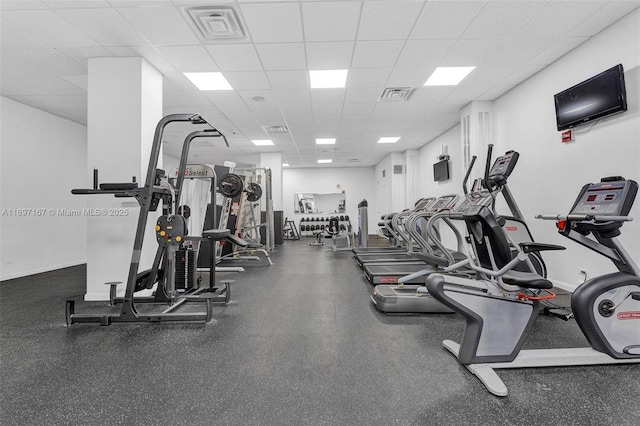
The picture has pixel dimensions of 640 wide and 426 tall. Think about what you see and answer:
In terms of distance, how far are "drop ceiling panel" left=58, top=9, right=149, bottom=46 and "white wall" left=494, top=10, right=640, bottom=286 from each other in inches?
209

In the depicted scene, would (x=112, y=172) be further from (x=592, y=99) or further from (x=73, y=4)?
(x=592, y=99)

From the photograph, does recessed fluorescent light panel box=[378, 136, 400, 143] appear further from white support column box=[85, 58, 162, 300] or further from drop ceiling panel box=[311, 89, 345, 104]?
white support column box=[85, 58, 162, 300]

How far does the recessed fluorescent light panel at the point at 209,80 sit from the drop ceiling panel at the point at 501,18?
337 centimetres

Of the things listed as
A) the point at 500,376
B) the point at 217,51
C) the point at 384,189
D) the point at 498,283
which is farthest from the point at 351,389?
the point at 384,189

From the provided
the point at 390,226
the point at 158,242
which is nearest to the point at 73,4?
the point at 158,242

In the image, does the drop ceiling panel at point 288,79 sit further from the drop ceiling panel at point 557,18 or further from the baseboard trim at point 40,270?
the baseboard trim at point 40,270

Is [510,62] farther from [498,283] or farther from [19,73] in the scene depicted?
[19,73]

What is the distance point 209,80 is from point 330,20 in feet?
7.45

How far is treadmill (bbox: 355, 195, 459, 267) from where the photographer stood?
3.30 metres

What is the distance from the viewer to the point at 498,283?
2.02 m

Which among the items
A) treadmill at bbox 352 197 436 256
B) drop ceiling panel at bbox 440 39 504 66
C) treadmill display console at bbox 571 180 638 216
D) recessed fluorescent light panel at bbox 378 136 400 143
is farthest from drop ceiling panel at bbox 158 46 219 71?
recessed fluorescent light panel at bbox 378 136 400 143

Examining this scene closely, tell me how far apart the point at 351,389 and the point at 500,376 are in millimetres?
996

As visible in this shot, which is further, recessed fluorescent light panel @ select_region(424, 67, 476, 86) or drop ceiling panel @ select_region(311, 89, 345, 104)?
drop ceiling panel @ select_region(311, 89, 345, 104)

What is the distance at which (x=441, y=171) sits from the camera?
7402mm
